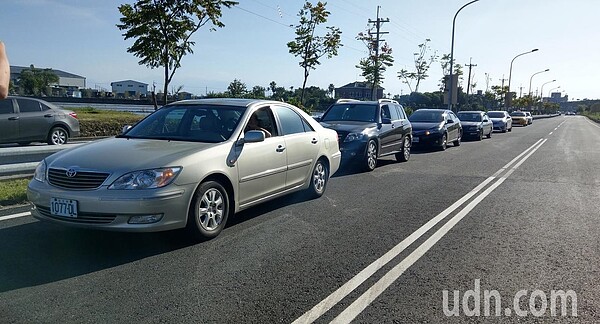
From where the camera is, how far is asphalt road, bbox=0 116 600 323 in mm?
3666

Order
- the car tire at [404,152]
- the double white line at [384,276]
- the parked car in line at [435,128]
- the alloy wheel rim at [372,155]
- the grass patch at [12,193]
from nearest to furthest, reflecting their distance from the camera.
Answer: the double white line at [384,276] → the grass patch at [12,193] → the alloy wheel rim at [372,155] → the car tire at [404,152] → the parked car in line at [435,128]

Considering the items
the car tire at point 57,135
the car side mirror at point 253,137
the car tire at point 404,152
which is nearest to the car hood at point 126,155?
the car side mirror at point 253,137

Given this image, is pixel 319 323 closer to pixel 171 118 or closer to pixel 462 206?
pixel 171 118

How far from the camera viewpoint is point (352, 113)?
40.7ft

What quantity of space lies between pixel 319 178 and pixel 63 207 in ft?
13.2

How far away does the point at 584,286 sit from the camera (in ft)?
14.1

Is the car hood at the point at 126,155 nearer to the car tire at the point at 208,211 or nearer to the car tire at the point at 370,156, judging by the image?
the car tire at the point at 208,211

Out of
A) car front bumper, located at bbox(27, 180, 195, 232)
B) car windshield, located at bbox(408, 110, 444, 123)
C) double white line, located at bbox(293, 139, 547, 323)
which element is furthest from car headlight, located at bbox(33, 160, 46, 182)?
car windshield, located at bbox(408, 110, 444, 123)

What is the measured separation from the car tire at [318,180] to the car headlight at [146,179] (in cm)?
300

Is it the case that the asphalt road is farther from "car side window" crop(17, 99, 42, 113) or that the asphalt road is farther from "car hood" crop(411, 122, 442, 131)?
"car hood" crop(411, 122, 442, 131)

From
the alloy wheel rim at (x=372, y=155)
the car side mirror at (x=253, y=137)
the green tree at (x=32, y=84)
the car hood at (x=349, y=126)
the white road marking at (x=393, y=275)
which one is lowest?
the white road marking at (x=393, y=275)

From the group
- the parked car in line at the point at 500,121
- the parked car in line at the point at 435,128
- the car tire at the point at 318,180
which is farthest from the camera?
the parked car in line at the point at 500,121

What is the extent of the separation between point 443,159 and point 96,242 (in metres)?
11.2

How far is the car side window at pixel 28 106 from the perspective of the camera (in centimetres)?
1355
